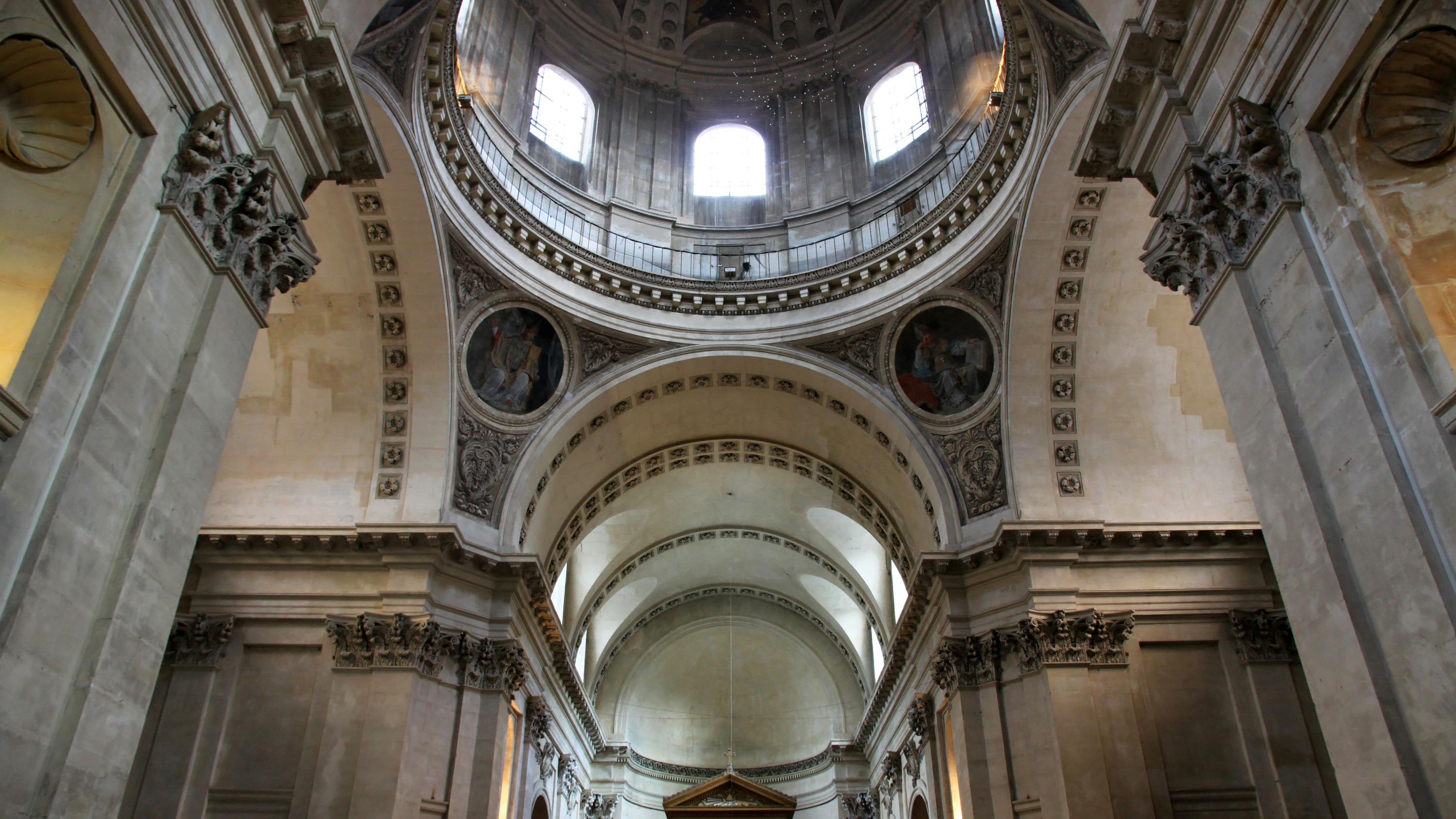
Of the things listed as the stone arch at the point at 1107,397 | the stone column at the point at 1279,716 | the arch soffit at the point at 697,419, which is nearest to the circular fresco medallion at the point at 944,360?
the arch soffit at the point at 697,419

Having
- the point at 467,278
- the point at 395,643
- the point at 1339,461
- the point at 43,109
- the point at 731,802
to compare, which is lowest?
the point at 1339,461

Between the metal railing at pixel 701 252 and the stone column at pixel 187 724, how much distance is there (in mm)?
8738

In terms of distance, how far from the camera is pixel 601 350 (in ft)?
57.2

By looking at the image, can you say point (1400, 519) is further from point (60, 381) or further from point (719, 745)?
point (719, 745)

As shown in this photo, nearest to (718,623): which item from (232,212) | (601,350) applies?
(601,350)

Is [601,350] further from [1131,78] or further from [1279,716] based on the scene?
[1279,716]

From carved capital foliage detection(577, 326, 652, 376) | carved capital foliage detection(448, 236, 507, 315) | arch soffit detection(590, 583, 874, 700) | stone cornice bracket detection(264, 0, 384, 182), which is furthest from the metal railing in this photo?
arch soffit detection(590, 583, 874, 700)

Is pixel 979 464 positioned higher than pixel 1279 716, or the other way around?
pixel 979 464

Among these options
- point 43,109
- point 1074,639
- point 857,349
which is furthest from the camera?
point 857,349

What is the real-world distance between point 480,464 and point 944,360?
27.0 feet

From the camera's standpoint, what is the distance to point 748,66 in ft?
72.8

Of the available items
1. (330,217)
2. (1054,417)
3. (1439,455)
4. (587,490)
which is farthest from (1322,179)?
(587,490)

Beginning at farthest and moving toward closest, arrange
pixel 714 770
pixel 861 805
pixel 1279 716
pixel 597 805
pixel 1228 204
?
pixel 714 770
pixel 597 805
pixel 861 805
pixel 1279 716
pixel 1228 204

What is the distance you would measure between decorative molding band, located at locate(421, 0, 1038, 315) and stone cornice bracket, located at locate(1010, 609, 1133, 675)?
21.9 ft
